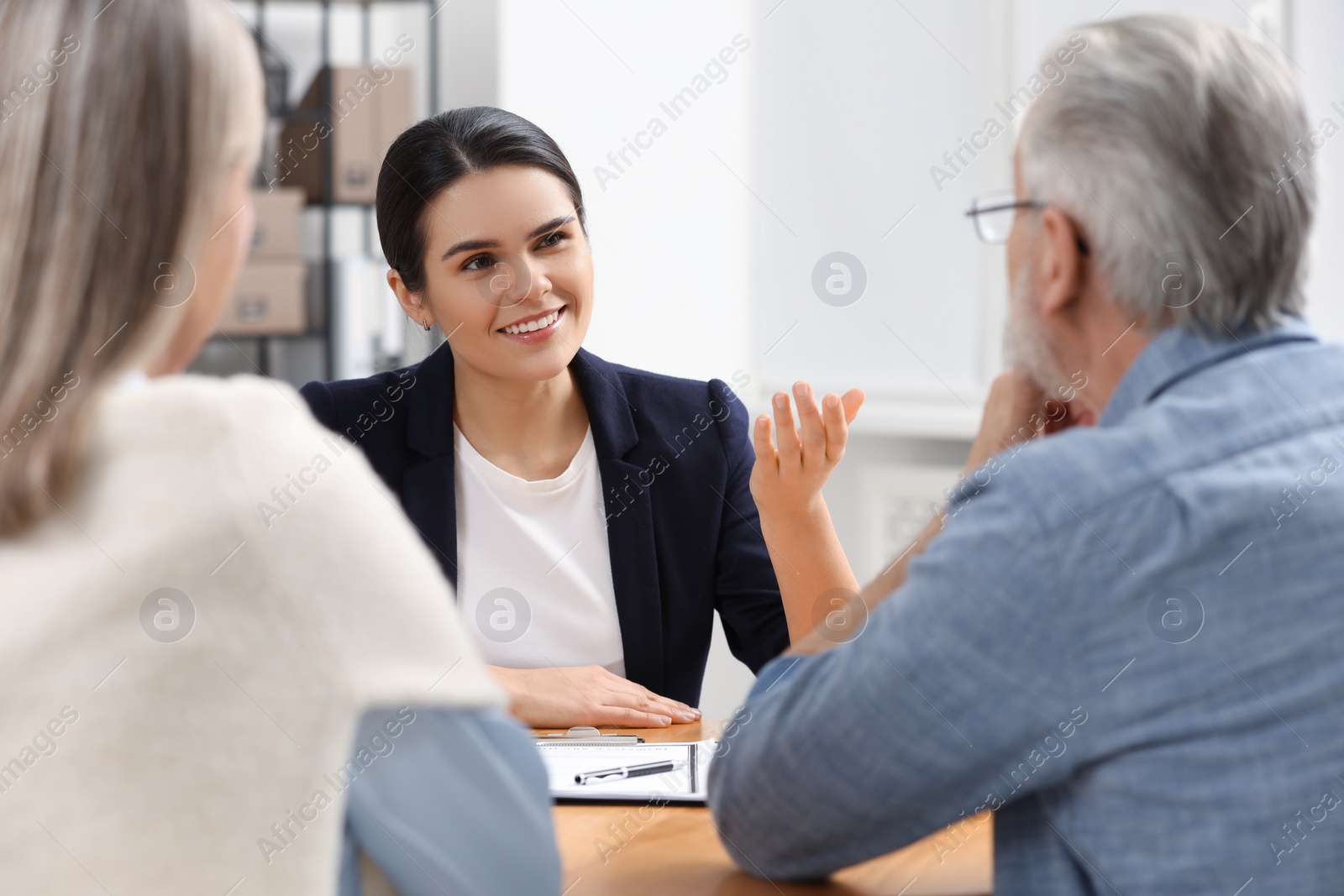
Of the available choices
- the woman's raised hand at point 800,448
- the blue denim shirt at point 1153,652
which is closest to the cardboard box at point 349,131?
the woman's raised hand at point 800,448

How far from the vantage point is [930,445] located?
9.90 ft

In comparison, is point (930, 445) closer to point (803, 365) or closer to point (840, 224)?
point (803, 365)

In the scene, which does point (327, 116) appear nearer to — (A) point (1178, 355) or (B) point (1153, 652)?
(A) point (1178, 355)

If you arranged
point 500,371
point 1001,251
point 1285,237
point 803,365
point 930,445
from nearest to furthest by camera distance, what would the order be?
point 1285,237 < point 500,371 < point 1001,251 < point 930,445 < point 803,365

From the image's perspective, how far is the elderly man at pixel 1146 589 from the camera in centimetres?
77

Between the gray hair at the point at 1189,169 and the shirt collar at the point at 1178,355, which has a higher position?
the gray hair at the point at 1189,169

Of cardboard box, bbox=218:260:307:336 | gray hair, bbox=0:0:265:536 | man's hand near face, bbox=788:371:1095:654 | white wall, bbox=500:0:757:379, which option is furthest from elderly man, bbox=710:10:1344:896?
cardboard box, bbox=218:260:307:336

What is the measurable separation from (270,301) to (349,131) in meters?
0.54

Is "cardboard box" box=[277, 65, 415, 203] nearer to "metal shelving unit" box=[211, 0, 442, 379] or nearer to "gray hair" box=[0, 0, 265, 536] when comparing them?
"metal shelving unit" box=[211, 0, 442, 379]

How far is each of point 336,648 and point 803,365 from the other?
2643mm

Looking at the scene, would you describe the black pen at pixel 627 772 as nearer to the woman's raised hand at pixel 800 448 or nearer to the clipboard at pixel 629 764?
the clipboard at pixel 629 764

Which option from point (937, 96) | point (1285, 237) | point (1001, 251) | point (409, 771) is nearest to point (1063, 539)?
point (1285, 237)

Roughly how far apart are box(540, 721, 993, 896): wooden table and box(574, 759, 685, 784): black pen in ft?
0.16

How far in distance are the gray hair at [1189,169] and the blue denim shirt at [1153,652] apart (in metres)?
0.11
